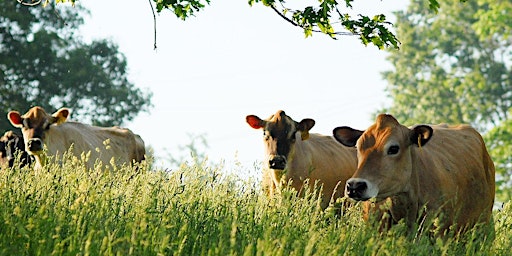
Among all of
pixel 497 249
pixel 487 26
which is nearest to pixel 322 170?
pixel 497 249

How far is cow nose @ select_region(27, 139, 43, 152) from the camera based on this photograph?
14422 millimetres

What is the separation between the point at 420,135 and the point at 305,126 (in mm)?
3882

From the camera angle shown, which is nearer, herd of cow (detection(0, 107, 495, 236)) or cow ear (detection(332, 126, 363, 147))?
herd of cow (detection(0, 107, 495, 236))

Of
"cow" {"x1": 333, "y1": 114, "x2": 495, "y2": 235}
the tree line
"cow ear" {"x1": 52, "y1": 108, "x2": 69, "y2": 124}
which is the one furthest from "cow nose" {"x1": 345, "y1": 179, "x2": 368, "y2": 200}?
the tree line

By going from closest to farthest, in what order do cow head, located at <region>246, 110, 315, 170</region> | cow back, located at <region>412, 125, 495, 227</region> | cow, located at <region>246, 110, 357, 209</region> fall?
1. cow back, located at <region>412, 125, 495, 227</region>
2. cow head, located at <region>246, 110, 315, 170</region>
3. cow, located at <region>246, 110, 357, 209</region>

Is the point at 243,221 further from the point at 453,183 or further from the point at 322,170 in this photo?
the point at 322,170

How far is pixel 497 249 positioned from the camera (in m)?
8.49

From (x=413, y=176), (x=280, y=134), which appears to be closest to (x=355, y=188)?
(x=413, y=176)

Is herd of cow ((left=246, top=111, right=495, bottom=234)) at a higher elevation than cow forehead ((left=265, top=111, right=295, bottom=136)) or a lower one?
lower

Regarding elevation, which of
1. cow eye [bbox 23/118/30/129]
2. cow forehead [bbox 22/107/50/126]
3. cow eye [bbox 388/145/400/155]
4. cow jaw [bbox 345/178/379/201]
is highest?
cow forehead [bbox 22/107/50/126]

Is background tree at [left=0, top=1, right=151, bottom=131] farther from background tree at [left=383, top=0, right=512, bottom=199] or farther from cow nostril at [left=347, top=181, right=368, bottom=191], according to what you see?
cow nostril at [left=347, top=181, right=368, bottom=191]

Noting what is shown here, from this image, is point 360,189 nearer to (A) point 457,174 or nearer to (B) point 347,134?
(B) point 347,134

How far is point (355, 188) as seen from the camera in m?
8.35

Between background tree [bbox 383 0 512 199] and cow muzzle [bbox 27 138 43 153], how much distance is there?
96.0 ft
